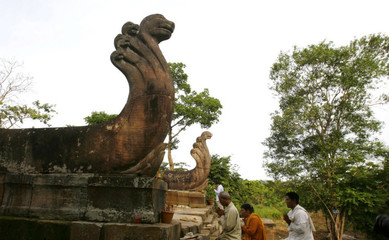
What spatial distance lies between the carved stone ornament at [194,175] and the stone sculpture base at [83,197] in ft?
20.8

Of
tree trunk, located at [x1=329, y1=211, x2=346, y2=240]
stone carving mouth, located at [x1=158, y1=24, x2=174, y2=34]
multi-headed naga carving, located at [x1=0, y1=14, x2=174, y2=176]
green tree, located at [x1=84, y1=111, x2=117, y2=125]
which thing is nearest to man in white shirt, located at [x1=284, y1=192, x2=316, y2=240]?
multi-headed naga carving, located at [x1=0, y1=14, x2=174, y2=176]

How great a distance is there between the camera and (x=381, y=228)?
38.0 inches

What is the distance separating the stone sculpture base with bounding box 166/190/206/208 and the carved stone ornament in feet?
1.96

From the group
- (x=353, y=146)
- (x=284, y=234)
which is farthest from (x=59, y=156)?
(x=284, y=234)

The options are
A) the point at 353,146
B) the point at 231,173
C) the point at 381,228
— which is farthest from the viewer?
the point at 231,173

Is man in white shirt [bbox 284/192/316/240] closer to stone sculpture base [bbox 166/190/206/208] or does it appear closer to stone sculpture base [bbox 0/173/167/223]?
stone sculpture base [bbox 0/173/167/223]

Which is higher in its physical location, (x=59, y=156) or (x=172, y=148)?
(x=172, y=148)

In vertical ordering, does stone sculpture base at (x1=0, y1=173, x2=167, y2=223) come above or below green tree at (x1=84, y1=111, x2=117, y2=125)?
below

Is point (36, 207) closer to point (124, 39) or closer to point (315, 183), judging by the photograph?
point (124, 39)

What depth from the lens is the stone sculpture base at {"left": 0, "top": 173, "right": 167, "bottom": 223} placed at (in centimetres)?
324

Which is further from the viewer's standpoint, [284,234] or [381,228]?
[284,234]

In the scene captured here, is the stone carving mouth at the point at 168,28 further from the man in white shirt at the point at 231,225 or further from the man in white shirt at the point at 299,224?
the man in white shirt at the point at 299,224

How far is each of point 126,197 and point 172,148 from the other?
17646mm

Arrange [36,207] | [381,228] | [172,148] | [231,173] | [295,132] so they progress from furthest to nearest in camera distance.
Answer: [172,148], [231,173], [295,132], [36,207], [381,228]
